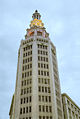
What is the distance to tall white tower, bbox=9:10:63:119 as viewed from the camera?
53781mm

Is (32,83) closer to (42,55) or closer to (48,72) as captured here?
(48,72)

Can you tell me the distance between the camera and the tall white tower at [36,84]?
5378 cm

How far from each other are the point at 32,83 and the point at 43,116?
1270cm

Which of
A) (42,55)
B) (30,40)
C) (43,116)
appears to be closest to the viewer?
(43,116)

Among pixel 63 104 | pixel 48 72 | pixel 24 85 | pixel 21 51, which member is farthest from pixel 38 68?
pixel 63 104

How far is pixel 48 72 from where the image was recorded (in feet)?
210

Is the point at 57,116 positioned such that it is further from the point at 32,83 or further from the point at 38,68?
the point at 38,68

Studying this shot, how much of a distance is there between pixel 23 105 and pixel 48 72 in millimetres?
16671

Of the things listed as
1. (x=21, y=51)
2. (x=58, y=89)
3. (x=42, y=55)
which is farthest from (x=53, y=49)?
(x=58, y=89)

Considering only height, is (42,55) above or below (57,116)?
above

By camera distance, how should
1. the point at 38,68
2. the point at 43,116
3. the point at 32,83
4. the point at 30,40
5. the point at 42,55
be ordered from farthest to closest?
1. the point at 30,40
2. the point at 42,55
3. the point at 38,68
4. the point at 32,83
5. the point at 43,116

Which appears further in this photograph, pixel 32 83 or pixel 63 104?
pixel 63 104

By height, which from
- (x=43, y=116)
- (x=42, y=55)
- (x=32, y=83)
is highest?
(x=42, y=55)

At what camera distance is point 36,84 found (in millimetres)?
58750
